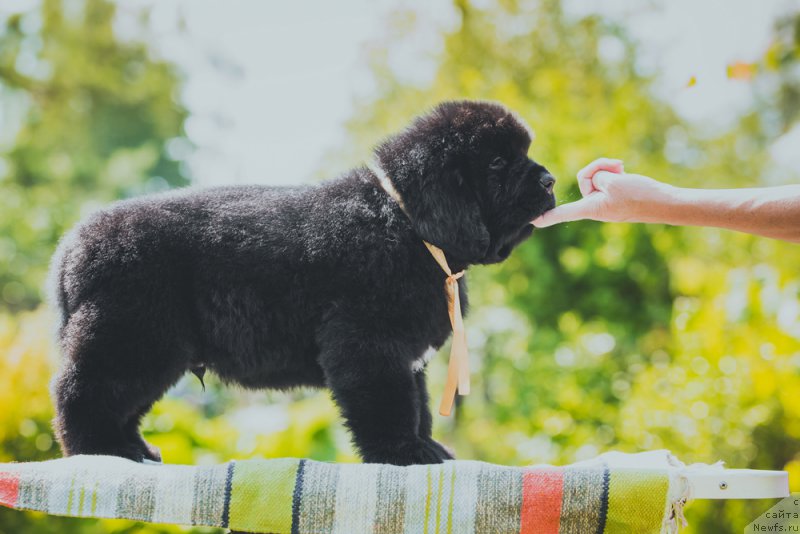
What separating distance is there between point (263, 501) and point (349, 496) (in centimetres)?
25

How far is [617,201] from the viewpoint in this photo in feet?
8.43

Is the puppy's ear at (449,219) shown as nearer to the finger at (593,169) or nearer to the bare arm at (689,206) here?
the bare arm at (689,206)

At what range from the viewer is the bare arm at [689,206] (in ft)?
7.97

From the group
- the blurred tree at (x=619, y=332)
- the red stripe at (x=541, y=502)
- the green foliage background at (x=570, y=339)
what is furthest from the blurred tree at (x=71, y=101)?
the red stripe at (x=541, y=502)

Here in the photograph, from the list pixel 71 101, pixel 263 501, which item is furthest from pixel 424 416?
pixel 71 101

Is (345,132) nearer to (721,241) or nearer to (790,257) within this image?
(721,241)

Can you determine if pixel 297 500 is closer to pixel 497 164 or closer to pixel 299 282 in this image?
pixel 299 282

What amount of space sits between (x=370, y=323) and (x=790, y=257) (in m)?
10.7

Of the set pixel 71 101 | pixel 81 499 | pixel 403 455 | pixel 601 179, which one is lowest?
pixel 81 499

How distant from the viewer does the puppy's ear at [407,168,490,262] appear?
246cm

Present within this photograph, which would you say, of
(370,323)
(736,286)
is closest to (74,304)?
(370,323)

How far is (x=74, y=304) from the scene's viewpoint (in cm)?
238

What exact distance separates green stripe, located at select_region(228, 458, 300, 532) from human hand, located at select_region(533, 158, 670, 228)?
1.27 m

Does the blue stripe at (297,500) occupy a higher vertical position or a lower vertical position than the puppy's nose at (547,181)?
lower
